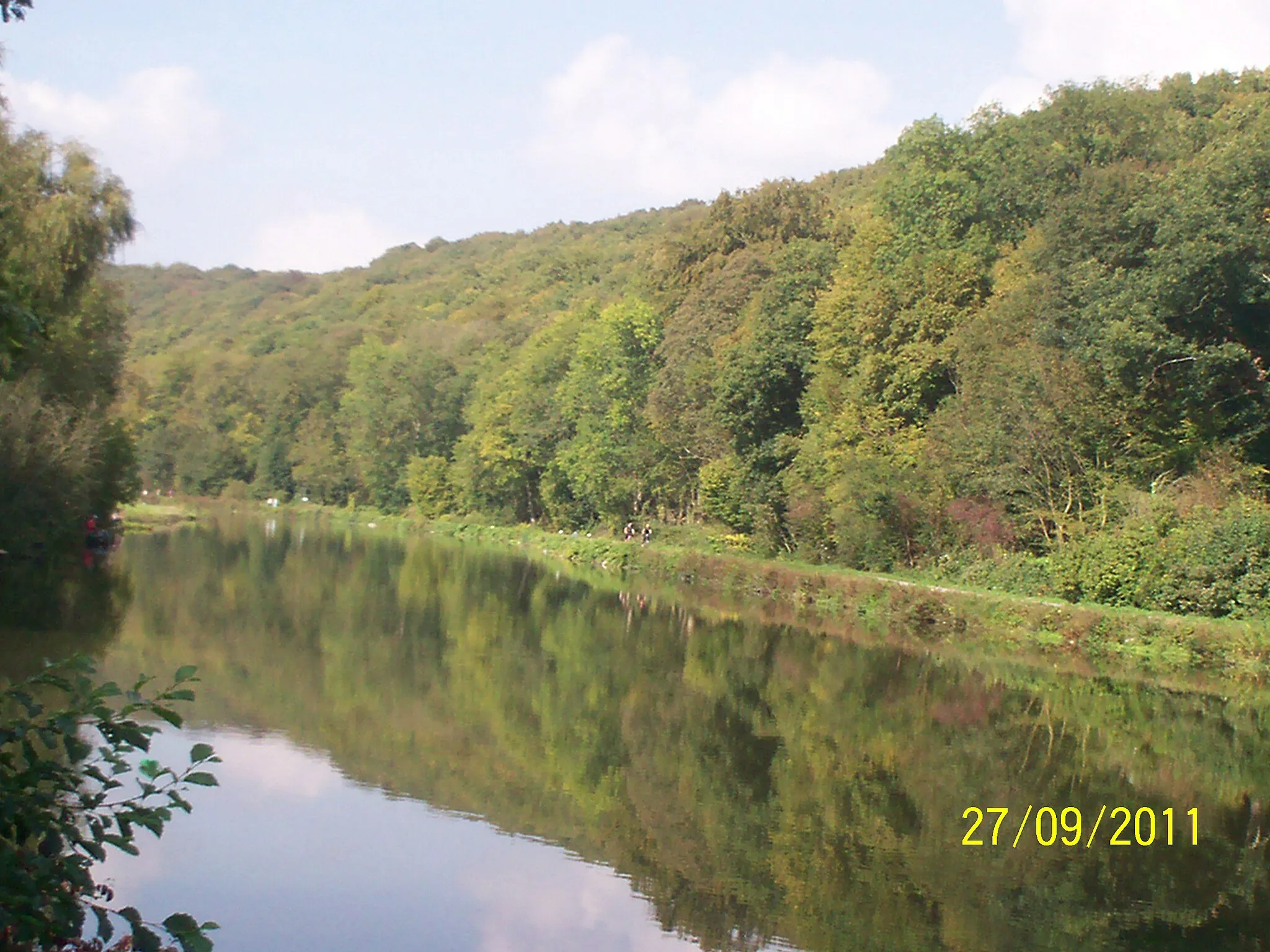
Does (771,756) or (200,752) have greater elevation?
(200,752)

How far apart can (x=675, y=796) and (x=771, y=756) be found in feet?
8.67

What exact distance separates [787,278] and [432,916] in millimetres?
39783

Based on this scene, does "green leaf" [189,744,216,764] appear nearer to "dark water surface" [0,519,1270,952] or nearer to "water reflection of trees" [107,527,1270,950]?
"dark water surface" [0,519,1270,952]

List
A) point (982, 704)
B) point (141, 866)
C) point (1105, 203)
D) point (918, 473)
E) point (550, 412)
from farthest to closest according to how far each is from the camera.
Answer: point (550, 412) < point (918, 473) < point (1105, 203) < point (982, 704) < point (141, 866)

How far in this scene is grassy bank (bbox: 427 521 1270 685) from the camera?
25.5 meters

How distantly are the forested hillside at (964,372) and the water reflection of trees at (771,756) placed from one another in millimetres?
8510

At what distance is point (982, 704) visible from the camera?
20.8 meters

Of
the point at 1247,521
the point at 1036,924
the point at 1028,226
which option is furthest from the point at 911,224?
the point at 1036,924

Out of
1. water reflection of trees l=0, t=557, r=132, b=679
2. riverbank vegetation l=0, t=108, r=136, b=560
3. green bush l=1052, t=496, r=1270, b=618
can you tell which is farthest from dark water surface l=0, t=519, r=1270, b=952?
riverbank vegetation l=0, t=108, r=136, b=560

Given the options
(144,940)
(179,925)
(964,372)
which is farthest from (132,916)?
(964,372)

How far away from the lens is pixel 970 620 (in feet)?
101

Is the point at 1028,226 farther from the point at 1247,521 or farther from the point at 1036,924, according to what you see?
the point at 1036,924

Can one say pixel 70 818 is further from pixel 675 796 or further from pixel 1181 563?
pixel 1181 563

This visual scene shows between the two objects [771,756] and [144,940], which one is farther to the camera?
[771,756]
